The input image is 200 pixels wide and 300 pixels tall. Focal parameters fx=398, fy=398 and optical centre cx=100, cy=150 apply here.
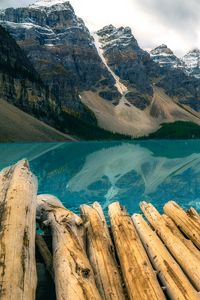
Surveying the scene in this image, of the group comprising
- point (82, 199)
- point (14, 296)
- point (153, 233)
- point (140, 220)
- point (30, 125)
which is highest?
point (30, 125)

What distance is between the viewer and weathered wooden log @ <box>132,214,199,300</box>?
7.45 meters

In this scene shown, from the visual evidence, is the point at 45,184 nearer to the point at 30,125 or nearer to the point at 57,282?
the point at 57,282

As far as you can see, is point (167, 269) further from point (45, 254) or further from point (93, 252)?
point (45, 254)

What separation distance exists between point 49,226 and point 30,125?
Answer: 6778 inches

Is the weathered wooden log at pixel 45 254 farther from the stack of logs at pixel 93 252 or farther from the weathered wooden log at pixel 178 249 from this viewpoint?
the weathered wooden log at pixel 178 249

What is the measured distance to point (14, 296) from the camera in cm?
619

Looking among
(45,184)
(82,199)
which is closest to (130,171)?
(45,184)

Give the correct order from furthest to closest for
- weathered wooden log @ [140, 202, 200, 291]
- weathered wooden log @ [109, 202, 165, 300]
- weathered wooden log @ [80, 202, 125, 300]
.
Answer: weathered wooden log @ [140, 202, 200, 291] → weathered wooden log @ [80, 202, 125, 300] → weathered wooden log @ [109, 202, 165, 300]

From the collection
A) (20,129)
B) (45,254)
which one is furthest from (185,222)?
(20,129)

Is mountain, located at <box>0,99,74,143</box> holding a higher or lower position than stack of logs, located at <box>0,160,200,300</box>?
higher

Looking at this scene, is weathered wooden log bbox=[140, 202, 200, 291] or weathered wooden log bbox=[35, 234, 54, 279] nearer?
weathered wooden log bbox=[140, 202, 200, 291]

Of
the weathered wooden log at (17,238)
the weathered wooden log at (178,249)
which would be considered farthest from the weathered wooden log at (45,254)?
the weathered wooden log at (178,249)

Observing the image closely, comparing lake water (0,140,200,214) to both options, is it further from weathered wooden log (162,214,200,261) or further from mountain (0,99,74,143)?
mountain (0,99,74,143)

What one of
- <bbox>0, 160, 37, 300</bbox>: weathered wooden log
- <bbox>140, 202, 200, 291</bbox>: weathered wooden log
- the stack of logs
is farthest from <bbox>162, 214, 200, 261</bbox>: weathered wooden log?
→ <bbox>0, 160, 37, 300</bbox>: weathered wooden log
